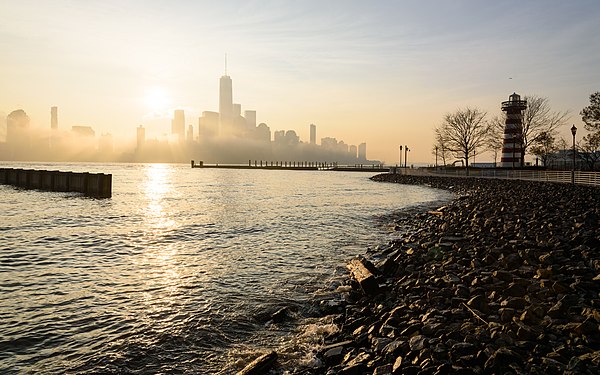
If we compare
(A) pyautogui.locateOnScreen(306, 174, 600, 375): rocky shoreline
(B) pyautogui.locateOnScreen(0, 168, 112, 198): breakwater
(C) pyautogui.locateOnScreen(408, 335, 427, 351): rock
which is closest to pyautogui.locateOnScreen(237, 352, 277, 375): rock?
(A) pyautogui.locateOnScreen(306, 174, 600, 375): rocky shoreline

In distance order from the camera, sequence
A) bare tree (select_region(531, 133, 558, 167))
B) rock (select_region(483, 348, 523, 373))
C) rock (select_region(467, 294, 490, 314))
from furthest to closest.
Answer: bare tree (select_region(531, 133, 558, 167)) < rock (select_region(467, 294, 490, 314)) < rock (select_region(483, 348, 523, 373))

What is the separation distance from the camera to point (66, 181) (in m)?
39.9

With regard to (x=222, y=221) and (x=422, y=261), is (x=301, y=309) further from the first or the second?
(x=222, y=221)

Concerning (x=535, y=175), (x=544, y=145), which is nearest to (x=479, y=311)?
(x=535, y=175)

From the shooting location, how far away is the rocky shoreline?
4.01 meters

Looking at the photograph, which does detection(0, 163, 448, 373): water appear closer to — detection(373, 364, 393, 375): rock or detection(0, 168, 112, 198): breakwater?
detection(373, 364, 393, 375): rock

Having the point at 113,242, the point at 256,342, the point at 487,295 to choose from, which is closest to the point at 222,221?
the point at 113,242

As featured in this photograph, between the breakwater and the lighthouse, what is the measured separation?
57591mm

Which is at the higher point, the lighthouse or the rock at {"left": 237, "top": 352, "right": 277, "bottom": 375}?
the lighthouse

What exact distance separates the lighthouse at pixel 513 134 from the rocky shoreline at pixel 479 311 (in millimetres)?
54909

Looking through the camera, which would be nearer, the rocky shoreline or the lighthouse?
the rocky shoreline

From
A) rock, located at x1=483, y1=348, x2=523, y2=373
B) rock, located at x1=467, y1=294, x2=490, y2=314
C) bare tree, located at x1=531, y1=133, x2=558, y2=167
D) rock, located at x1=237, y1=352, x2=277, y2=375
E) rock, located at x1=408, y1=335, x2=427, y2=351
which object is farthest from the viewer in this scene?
bare tree, located at x1=531, y1=133, x2=558, y2=167

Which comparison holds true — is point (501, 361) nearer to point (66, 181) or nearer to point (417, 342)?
point (417, 342)

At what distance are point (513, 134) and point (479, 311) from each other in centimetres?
6283
